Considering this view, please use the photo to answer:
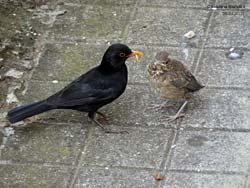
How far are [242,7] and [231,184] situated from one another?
9.80ft

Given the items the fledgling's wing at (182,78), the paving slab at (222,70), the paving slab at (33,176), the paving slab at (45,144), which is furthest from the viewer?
the paving slab at (222,70)

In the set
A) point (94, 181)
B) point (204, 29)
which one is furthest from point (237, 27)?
point (94, 181)

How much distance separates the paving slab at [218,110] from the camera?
7.12 metres

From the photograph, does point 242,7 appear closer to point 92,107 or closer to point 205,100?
point 205,100

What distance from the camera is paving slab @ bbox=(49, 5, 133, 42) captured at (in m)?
8.56

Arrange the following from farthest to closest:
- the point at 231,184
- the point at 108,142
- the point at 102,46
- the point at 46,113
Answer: the point at 102,46, the point at 46,113, the point at 108,142, the point at 231,184

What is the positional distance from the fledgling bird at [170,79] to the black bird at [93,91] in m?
0.25

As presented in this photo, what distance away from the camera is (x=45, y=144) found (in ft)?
23.2

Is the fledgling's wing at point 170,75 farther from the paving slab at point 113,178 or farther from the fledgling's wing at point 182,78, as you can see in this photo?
the paving slab at point 113,178

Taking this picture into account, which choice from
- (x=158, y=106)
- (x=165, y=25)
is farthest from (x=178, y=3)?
(x=158, y=106)

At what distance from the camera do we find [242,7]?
8.85 m

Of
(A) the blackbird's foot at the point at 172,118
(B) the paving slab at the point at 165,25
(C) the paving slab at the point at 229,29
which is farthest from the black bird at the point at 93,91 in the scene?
(C) the paving slab at the point at 229,29

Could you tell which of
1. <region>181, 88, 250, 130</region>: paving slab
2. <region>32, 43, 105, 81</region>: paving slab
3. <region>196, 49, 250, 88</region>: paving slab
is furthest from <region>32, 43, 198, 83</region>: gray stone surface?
<region>181, 88, 250, 130</region>: paving slab

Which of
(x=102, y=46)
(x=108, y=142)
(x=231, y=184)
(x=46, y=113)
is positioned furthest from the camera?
(x=102, y=46)
